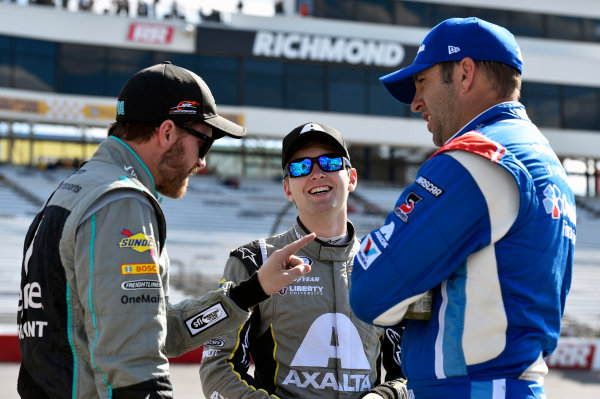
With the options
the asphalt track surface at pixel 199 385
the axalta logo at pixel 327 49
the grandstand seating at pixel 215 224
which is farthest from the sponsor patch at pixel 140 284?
the axalta logo at pixel 327 49

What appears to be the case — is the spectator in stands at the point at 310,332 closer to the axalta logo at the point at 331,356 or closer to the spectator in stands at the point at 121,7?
the axalta logo at the point at 331,356

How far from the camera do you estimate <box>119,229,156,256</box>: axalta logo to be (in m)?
Result: 1.96

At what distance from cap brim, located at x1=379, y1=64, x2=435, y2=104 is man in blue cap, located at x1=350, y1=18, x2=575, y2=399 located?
0.35 meters

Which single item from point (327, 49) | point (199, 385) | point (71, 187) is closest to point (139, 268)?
point (71, 187)

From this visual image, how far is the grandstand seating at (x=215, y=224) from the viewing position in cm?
1614

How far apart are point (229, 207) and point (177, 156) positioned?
21027mm

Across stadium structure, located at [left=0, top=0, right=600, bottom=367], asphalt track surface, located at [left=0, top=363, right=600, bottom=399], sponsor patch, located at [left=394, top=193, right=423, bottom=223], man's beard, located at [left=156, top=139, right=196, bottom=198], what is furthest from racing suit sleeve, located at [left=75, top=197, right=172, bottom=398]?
stadium structure, located at [left=0, top=0, right=600, bottom=367]

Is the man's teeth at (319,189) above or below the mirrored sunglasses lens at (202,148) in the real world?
below

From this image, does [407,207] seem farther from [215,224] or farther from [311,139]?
[215,224]

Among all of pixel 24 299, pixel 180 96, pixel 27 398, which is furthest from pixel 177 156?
pixel 27 398

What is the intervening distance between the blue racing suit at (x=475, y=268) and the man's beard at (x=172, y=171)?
70 cm

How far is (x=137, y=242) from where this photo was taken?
198 centimetres

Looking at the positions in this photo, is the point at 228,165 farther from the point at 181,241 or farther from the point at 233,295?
the point at 233,295

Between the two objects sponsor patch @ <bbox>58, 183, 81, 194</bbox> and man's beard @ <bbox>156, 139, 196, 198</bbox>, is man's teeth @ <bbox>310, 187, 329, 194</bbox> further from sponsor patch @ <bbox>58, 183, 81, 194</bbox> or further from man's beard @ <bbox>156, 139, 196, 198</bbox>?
sponsor patch @ <bbox>58, 183, 81, 194</bbox>
